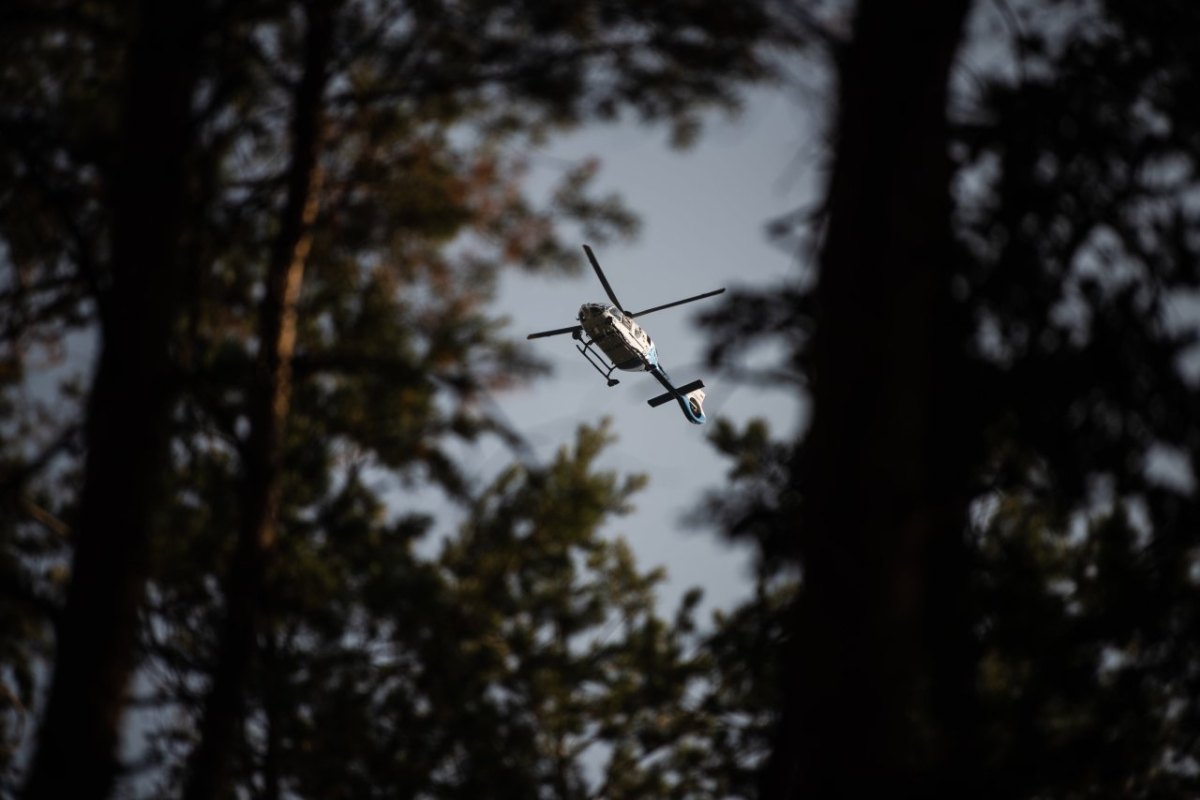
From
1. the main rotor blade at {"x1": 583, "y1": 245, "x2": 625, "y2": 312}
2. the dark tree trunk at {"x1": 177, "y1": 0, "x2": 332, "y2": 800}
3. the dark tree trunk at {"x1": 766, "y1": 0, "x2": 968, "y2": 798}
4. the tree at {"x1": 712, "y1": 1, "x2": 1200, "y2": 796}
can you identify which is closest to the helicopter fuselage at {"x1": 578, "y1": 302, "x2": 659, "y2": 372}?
the main rotor blade at {"x1": 583, "y1": 245, "x2": 625, "y2": 312}

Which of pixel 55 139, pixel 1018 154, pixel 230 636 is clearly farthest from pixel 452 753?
pixel 1018 154

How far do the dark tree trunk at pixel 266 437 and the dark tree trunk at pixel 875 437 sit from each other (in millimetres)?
2773

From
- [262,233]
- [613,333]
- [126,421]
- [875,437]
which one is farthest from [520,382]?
[875,437]

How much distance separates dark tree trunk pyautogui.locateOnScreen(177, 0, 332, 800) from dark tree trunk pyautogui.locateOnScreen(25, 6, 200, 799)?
2.02 feet

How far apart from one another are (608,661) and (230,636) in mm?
6932

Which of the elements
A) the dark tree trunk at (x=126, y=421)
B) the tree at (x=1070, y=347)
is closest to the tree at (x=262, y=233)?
the dark tree trunk at (x=126, y=421)

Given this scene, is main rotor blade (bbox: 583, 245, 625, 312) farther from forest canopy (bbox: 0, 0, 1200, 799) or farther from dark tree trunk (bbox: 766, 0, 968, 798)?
dark tree trunk (bbox: 766, 0, 968, 798)

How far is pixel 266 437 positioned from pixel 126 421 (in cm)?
226

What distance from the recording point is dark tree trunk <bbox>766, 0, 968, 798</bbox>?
84.2 inches

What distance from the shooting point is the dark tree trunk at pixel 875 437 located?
214 cm

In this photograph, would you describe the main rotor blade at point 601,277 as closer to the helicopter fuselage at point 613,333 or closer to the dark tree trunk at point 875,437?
the helicopter fuselage at point 613,333

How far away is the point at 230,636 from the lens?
193 inches

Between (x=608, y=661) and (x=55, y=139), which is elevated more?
(x=608, y=661)

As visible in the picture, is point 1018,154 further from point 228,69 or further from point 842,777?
point 228,69
